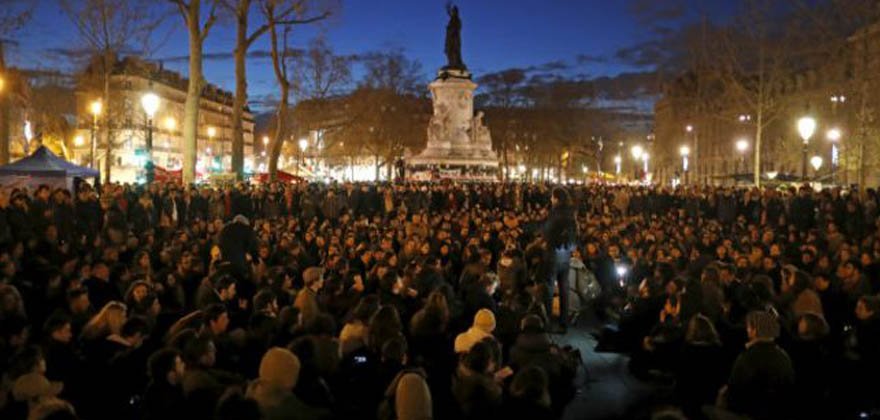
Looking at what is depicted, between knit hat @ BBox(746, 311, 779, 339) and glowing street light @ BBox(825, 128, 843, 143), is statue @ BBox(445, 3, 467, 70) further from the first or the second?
knit hat @ BBox(746, 311, 779, 339)

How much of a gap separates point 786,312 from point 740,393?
2.84 metres

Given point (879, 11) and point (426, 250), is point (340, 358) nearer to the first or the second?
point (426, 250)

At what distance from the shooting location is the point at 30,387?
5426mm

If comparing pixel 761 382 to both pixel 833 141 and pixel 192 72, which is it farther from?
pixel 833 141

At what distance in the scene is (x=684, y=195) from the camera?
26.1 meters

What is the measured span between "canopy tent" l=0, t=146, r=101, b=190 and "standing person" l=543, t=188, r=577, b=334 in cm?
1516

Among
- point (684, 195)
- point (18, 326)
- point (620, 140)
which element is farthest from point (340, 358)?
point (620, 140)

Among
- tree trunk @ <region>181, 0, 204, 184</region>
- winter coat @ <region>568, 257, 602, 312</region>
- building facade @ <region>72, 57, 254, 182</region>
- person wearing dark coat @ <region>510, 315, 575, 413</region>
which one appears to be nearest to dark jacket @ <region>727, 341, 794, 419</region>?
person wearing dark coat @ <region>510, 315, 575, 413</region>

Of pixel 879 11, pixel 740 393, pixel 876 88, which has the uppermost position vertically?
pixel 879 11

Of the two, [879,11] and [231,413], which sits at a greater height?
[879,11]

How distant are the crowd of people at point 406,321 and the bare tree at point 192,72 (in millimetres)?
13757

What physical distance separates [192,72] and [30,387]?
2525 centimetres

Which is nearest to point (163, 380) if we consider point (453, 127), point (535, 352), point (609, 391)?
point (535, 352)

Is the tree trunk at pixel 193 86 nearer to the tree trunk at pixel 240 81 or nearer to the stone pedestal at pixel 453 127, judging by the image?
the tree trunk at pixel 240 81
